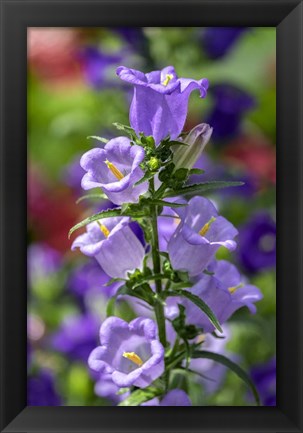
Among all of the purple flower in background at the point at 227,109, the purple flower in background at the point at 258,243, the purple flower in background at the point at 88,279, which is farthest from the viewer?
the purple flower in background at the point at 227,109

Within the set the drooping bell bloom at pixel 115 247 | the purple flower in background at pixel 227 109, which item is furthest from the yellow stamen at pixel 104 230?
the purple flower in background at pixel 227 109

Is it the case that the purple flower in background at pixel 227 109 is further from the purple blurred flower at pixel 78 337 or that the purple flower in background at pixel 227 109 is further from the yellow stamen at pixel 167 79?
the yellow stamen at pixel 167 79

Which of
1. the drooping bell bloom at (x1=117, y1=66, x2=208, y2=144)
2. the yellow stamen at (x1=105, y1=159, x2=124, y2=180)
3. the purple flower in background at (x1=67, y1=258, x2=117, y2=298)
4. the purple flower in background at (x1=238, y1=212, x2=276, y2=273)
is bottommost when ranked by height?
the purple flower in background at (x1=67, y1=258, x2=117, y2=298)

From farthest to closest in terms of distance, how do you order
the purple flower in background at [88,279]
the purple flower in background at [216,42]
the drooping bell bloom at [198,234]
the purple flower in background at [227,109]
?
the purple flower in background at [227,109] < the purple flower in background at [216,42] < the purple flower in background at [88,279] < the drooping bell bloom at [198,234]

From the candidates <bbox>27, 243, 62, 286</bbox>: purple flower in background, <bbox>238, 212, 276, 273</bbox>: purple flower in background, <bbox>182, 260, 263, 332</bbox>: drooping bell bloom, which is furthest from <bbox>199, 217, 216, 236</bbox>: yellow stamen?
<bbox>27, 243, 62, 286</bbox>: purple flower in background

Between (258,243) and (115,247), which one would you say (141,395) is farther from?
Result: (258,243)

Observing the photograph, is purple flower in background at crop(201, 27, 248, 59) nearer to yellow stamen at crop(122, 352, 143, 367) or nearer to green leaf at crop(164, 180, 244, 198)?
green leaf at crop(164, 180, 244, 198)
